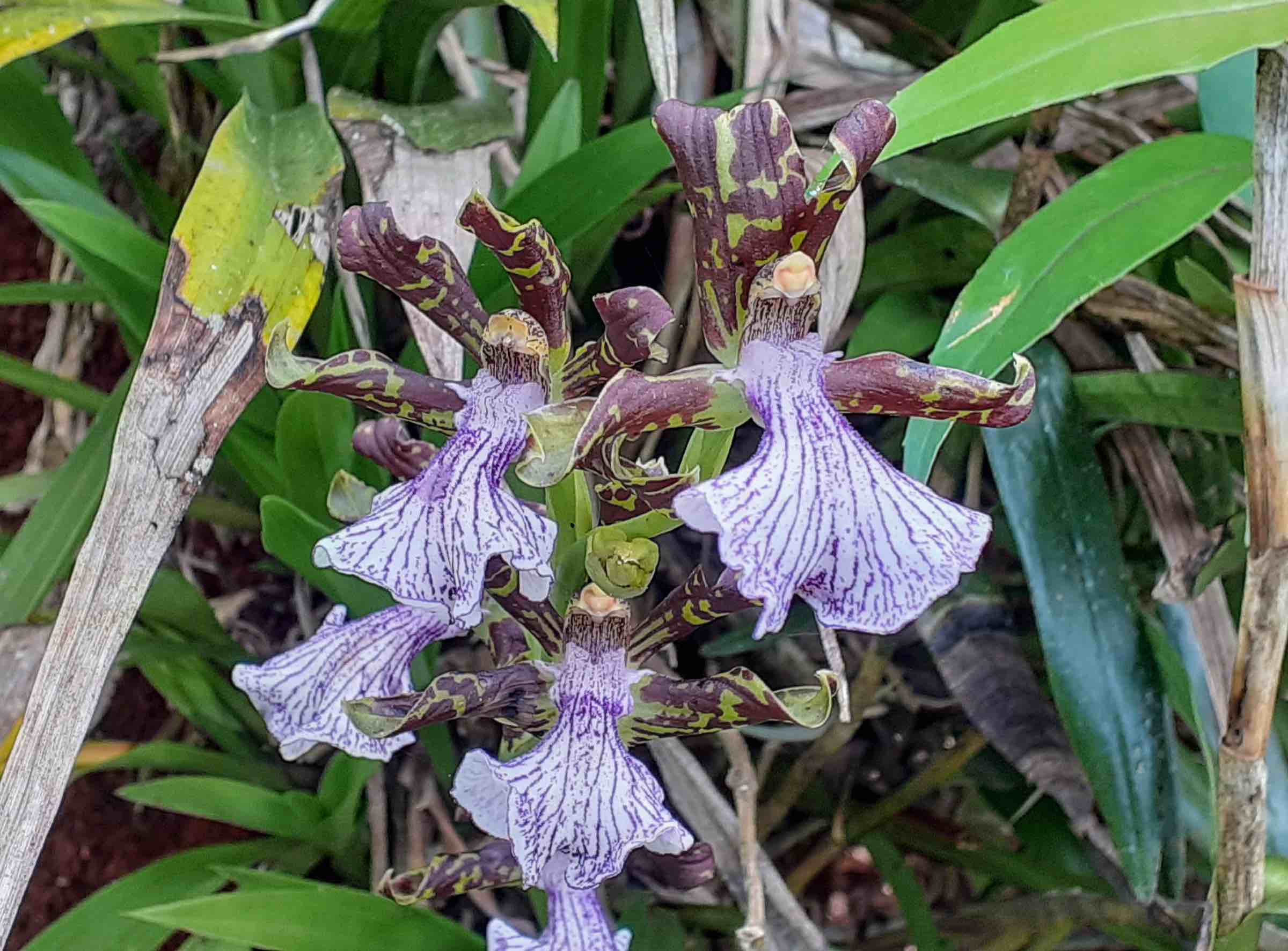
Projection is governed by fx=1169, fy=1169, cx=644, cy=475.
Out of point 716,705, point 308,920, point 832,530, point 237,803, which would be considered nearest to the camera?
point 832,530

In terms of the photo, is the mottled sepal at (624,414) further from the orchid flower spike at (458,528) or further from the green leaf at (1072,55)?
the green leaf at (1072,55)

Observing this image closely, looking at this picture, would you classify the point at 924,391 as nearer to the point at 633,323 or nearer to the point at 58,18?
the point at 633,323

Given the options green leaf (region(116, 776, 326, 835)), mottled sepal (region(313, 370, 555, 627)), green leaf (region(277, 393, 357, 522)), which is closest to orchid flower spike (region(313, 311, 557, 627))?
mottled sepal (region(313, 370, 555, 627))

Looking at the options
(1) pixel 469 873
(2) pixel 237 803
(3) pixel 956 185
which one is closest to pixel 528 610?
(1) pixel 469 873

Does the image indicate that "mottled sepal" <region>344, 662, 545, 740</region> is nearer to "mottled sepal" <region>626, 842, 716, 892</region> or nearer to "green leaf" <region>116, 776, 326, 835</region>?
"mottled sepal" <region>626, 842, 716, 892</region>

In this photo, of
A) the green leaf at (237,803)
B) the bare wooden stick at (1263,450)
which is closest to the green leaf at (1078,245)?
the bare wooden stick at (1263,450)
